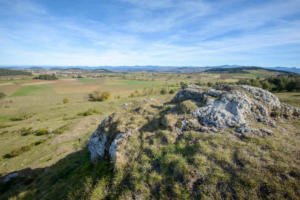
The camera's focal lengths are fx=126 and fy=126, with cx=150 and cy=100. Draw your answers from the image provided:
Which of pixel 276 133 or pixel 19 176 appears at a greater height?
pixel 276 133

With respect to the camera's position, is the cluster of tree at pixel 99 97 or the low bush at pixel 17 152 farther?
the cluster of tree at pixel 99 97

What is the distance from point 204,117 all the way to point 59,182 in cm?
1303

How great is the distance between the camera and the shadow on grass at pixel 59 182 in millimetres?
7758

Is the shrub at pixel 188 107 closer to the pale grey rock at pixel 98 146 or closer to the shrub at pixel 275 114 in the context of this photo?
the shrub at pixel 275 114

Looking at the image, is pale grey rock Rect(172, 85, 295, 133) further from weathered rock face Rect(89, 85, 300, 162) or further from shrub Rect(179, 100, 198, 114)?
shrub Rect(179, 100, 198, 114)

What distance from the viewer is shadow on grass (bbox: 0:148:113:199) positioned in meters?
7.76

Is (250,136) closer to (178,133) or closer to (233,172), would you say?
(233,172)

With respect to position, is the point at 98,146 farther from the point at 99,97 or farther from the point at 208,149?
the point at 99,97

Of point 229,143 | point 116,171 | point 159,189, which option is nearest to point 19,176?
point 116,171

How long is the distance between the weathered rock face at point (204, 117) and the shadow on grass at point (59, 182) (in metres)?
1.20

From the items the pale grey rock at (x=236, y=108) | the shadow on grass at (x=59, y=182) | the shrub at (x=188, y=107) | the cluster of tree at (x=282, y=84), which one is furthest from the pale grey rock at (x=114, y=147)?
the cluster of tree at (x=282, y=84)

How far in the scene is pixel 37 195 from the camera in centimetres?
975

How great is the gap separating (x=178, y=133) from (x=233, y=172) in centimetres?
407

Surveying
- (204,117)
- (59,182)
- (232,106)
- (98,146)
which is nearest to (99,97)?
(98,146)
